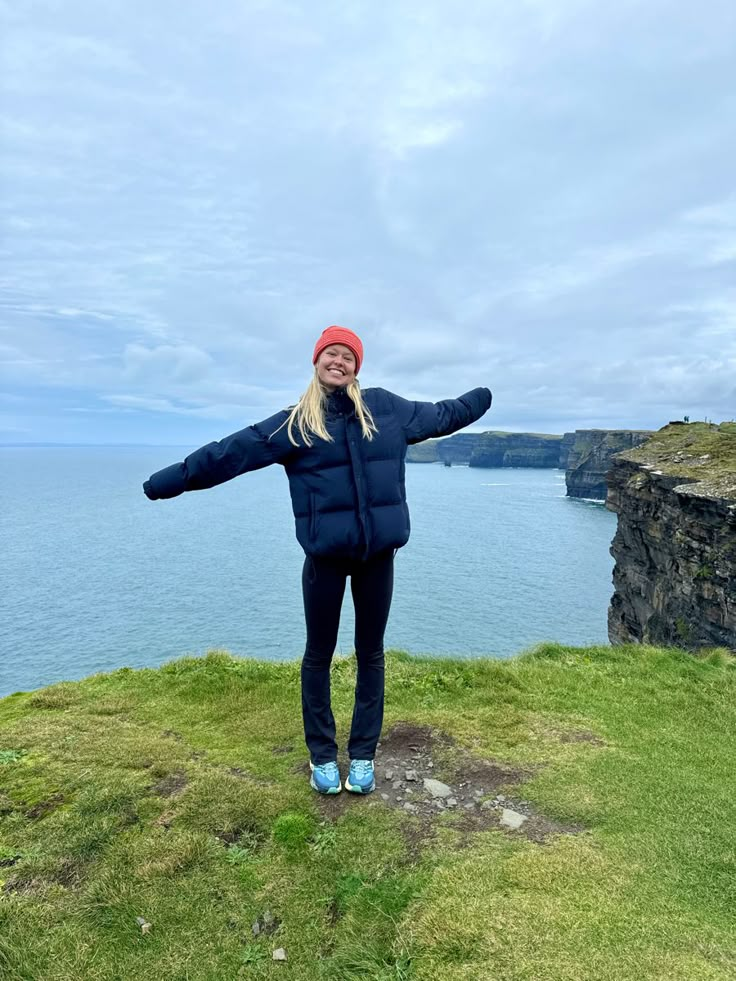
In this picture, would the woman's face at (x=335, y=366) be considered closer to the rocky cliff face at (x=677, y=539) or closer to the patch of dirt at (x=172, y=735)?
the patch of dirt at (x=172, y=735)

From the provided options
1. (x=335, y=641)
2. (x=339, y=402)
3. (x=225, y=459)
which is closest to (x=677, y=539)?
(x=335, y=641)

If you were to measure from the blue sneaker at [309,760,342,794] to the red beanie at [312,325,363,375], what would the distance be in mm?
3949

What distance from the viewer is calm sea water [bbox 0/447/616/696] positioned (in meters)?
46.9

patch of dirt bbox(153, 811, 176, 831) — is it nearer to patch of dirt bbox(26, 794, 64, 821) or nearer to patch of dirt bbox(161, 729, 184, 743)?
patch of dirt bbox(26, 794, 64, 821)

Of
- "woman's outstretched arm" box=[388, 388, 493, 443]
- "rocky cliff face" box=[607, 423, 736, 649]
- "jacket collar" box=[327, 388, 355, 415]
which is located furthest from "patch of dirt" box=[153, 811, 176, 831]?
"rocky cliff face" box=[607, 423, 736, 649]

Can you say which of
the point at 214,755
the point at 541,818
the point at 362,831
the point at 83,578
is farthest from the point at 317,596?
the point at 83,578

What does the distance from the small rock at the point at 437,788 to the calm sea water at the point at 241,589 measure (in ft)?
78.2

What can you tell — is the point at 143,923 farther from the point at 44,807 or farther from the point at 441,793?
the point at 441,793

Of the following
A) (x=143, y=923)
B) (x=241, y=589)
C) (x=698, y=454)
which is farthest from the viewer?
(x=241, y=589)

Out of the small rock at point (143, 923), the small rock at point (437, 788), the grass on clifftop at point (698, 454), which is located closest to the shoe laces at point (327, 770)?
the small rock at point (437, 788)

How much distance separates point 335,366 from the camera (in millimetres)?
5363

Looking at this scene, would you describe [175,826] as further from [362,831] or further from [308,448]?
[308,448]

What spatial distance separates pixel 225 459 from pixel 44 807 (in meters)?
3.58

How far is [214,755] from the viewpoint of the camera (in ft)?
20.9
